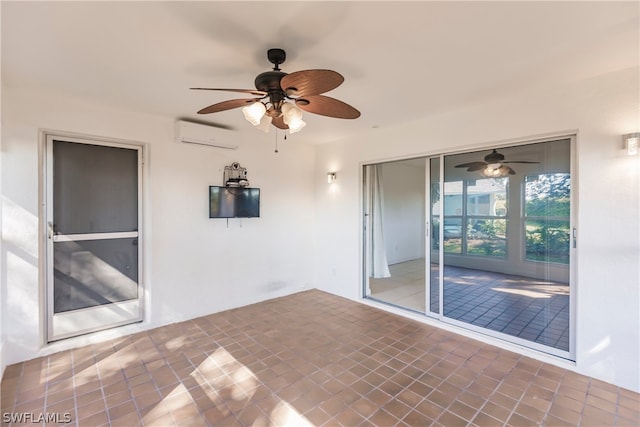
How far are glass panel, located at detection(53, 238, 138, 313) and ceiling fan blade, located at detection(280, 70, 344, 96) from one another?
2772 millimetres

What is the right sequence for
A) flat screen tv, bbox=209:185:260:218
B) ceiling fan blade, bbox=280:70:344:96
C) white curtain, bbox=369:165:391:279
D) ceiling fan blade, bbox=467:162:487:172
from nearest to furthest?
ceiling fan blade, bbox=280:70:344:96 → ceiling fan blade, bbox=467:162:487:172 → flat screen tv, bbox=209:185:260:218 → white curtain, bbox=369:165:391:279

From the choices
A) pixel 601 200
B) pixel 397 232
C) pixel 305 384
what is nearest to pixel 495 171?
pixel 601 200

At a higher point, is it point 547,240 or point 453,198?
point 453,198

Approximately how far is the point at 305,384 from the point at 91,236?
267 cm

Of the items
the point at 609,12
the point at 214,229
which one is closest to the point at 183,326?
the point at 214,229

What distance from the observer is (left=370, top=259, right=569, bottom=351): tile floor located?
2779 millimetres

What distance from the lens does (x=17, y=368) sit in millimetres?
2588

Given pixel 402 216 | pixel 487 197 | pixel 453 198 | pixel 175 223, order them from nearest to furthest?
1. pixel 487 197
2. pixel 453 198
3. pixel 175 223
4. pixel 402 216

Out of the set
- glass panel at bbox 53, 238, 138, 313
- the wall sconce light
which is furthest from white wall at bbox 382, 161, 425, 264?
glass panel at bbox 53, 238, 138, 313

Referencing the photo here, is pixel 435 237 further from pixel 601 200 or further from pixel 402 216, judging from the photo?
pixel 402 216

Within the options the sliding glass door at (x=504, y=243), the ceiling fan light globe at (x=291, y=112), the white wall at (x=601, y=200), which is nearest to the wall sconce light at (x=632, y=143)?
the white wall at (x=601, y=200)

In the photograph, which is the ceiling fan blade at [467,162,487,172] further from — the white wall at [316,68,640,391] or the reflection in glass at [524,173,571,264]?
the reflection in glass at [524,173,571,264]

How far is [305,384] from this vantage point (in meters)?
2.38

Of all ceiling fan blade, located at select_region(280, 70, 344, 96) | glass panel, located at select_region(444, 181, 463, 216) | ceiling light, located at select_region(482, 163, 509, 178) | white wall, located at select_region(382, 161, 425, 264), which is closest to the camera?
ceiling fan blade, located at select_region(280, 70, 344, 96)
